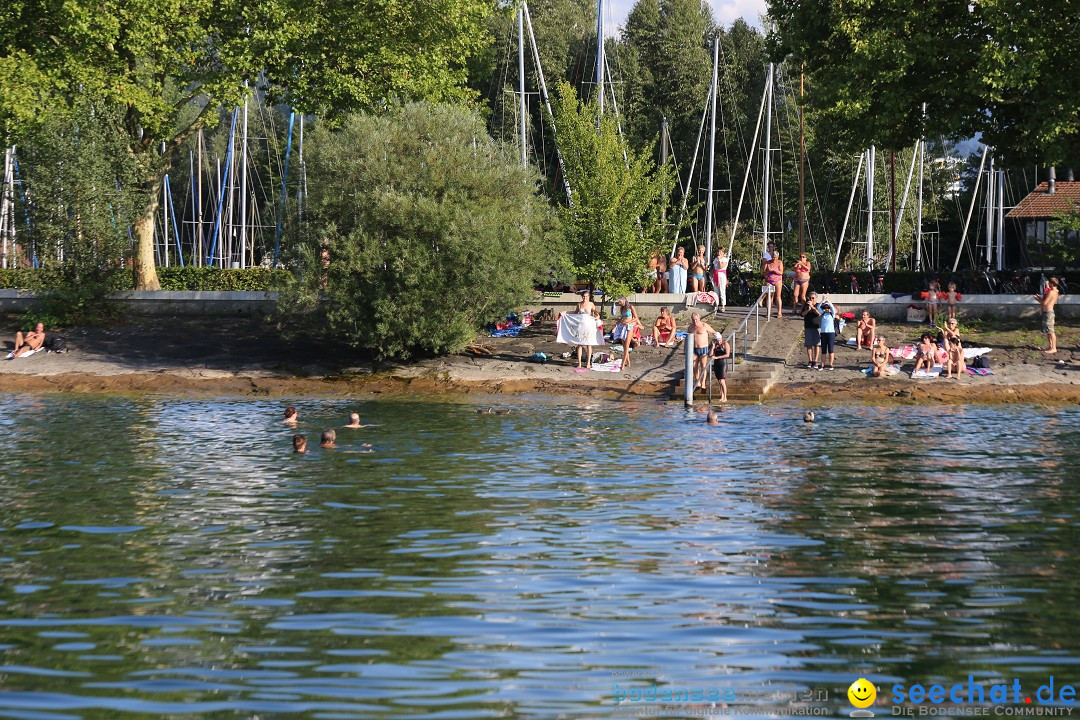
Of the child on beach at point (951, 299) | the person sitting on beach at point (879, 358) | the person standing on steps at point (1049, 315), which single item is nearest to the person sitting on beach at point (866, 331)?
the person sitting on beach at point (879, 358)

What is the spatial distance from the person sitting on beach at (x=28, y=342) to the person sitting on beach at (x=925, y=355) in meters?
23.8

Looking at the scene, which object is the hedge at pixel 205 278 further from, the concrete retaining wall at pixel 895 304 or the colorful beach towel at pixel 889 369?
the colorful beach towel at pixel 889 369

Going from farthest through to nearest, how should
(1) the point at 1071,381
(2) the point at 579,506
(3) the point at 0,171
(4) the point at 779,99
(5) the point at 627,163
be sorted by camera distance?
(4) the point at 779,99
(3) the point at 0,171
(5) the point at 627,163
(1) the point at 1071,381
(2) the point at 579,506

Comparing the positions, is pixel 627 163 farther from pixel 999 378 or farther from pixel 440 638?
pixel 440 638

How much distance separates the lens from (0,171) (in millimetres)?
52625

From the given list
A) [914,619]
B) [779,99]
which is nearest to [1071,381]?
[914,619]

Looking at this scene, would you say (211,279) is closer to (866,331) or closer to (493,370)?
(493,370)

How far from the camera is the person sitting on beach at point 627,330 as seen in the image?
108ft

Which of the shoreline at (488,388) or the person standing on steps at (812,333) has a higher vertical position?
the person standing on steps at (812,333)

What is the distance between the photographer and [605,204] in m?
36.2

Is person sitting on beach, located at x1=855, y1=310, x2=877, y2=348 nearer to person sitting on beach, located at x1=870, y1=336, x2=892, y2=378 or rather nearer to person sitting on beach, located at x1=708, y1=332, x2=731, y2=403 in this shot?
person sitting on beach, located at x1=870, y1=336, x2=892, y2=378

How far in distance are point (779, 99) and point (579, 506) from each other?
52.3 metres

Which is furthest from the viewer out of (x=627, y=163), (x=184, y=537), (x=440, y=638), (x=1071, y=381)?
(x=627, y=163)

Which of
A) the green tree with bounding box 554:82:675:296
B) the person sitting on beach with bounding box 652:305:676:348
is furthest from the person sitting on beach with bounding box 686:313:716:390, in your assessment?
the green tree with bounding box 554:82:675:296
